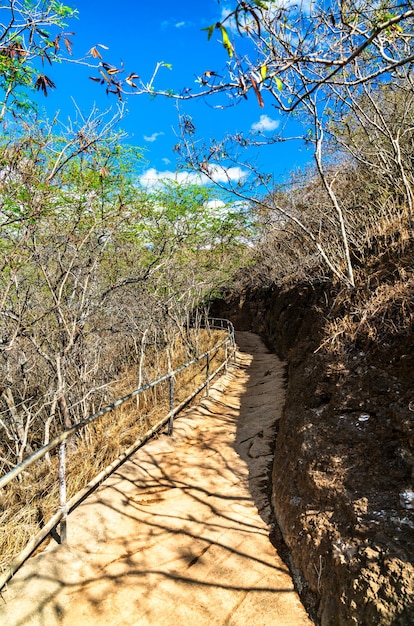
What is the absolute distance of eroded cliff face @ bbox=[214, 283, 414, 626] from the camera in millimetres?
2121

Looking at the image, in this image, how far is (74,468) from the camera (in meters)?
4.58

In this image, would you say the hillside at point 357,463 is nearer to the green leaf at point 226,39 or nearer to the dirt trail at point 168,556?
the dirt trail at point 168,556

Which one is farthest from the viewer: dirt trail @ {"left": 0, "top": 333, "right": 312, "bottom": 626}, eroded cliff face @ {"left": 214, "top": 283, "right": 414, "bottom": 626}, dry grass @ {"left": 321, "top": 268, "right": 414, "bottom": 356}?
dry grass @ {"left": 321, "top": 268, "right": 414, "bottom": 356}

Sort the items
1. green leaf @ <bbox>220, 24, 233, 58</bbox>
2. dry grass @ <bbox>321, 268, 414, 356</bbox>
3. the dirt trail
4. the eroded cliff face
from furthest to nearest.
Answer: dry grass @ <bbox>321, 268, 414, 356</bbox>, the dirt trail, the eroded cliff face, green leaf @ <bbox>220, 24, 233, 58</bbox>

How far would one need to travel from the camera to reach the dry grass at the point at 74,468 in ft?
10.7

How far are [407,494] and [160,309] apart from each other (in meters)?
8.04

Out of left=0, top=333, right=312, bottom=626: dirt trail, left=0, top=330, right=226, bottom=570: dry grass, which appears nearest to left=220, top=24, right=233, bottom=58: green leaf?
left=0, top=333, right=312, bottom=626: dirt trail

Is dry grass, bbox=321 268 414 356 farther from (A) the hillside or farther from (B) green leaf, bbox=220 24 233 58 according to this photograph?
(B) green leaf, bbox=220 24 233 58

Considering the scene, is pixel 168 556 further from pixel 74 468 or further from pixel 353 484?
pixel 74 468

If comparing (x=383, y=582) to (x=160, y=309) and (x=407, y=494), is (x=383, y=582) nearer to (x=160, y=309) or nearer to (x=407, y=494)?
(x=407, y=494)

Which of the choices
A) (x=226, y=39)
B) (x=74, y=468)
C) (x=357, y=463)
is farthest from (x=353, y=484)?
(x=74, y=468)

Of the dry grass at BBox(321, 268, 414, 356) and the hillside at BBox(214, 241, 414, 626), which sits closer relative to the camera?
the hillside at BBox(214, 241, 414, 626)

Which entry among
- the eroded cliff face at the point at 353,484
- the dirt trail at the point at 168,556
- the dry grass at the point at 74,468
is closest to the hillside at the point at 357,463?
the eroded cliff face at the point at 353,484

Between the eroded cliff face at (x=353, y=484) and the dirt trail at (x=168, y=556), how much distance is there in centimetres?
30
